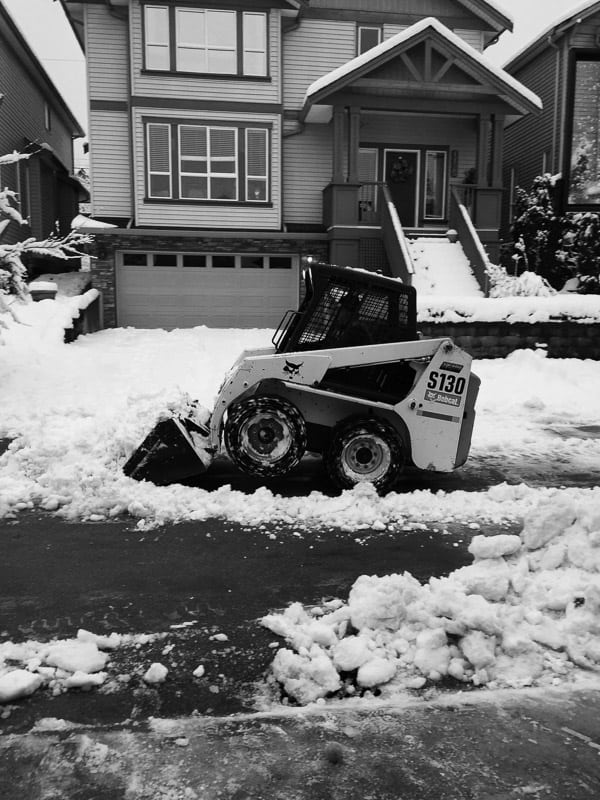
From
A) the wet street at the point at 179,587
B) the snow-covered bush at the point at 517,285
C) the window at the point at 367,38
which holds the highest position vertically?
the window at the point at 367,38

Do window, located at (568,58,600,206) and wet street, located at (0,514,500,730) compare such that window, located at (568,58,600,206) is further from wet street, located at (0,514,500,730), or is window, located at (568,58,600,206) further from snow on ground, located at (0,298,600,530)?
wet street, located at (0,514,500,730)

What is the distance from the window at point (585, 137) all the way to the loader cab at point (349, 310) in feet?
11.7

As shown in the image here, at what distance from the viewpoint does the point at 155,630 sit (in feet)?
13.9

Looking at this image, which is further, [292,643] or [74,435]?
[74,435]

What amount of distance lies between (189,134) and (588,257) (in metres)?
10.9

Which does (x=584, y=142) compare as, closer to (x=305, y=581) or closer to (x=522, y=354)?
(x=522, y=354)

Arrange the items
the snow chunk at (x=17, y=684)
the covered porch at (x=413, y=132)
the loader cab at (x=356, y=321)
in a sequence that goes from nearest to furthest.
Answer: the snow chunk at (x=17, y=684)
the loader cab at (x=356, y=321)
the covered porch at (x=413, y=132)

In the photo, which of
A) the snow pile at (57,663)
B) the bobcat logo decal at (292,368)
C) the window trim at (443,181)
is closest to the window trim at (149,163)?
the window trim at (443,181)

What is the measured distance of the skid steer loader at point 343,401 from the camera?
22.2 feet

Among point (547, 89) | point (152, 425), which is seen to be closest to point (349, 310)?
point (152, 425)

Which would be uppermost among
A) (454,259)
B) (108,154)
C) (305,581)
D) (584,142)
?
(108,154)

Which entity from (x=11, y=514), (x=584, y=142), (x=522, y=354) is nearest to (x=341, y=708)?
(x=11, y=514)

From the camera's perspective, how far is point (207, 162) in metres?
19.9

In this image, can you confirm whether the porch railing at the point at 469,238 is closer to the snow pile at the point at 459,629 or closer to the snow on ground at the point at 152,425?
the snow on ground at the point at 152,425
